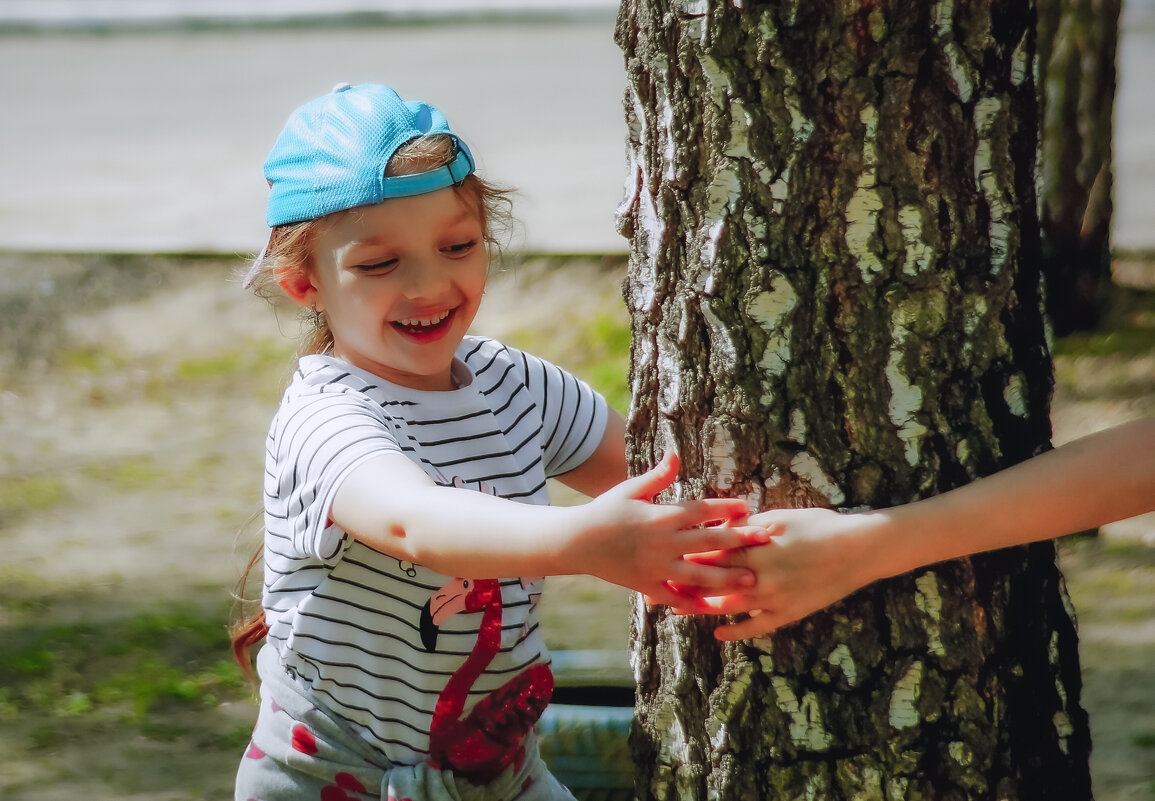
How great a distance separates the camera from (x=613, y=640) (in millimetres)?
3855

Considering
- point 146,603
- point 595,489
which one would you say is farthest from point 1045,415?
point 146,603

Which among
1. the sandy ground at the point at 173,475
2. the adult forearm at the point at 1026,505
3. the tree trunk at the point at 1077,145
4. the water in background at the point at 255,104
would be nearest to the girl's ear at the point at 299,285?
the sandy ground at the point at 173,475

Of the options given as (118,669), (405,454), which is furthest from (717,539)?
(118,669)

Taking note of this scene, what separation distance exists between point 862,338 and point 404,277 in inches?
24.5

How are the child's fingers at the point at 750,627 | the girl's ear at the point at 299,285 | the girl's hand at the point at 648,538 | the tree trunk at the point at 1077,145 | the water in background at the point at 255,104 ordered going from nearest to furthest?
the girl's hand at the point at 648,538 → the child's fingers at the point at 750,627 → the girl's ear at the point at 299,285 → the tree trunk at the point at 1077,145 → the water in background at the point at 255,104

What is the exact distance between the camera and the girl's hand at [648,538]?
153 centimetres

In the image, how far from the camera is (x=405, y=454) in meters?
1.80

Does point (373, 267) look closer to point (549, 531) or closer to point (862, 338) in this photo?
point (549, 531)

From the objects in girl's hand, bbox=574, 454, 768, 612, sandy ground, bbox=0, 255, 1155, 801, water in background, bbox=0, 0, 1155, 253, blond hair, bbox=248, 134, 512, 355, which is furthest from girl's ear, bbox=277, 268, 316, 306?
water in background, bbox=0, 0, 1155, 253

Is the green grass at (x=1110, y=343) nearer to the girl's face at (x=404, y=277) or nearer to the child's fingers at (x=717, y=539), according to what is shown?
the girl's face at (x=404, y=277)

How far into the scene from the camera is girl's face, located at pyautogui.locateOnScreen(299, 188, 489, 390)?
6.23ft

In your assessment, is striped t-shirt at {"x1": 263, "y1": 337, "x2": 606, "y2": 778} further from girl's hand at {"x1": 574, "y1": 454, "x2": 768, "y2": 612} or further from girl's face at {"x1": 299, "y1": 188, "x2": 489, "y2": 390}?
girl's hand at {"x1": 574, "y1": 454, "x2": 768, "y2": 612}

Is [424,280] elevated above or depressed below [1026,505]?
above

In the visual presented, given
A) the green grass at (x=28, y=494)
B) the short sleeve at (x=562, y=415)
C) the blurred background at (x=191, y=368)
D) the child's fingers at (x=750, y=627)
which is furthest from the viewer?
the green grass at (x=28, y=494)
